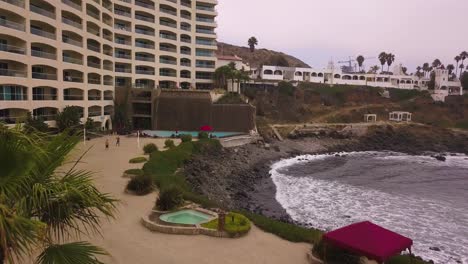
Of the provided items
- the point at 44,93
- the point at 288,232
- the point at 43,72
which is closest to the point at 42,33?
the point at 43,72

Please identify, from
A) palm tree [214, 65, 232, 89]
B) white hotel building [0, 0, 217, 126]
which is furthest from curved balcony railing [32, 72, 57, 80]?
palm tree [214, 65, 232, 89]

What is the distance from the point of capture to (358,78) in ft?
362

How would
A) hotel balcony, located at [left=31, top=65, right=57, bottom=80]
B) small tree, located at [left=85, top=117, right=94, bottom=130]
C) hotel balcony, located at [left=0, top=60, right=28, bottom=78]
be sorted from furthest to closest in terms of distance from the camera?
small tree, located at [left=85, top=117, right=94, bottom=130] → hotel balcony, located at [left=31, top=65, right=57, bottom=80] → hotel balcony, located at [left=0, top=60, right=28, bottom=78]

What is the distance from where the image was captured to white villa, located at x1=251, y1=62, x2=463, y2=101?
101812 mm

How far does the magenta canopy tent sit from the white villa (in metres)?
88.4

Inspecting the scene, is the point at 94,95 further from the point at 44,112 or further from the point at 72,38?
the point at 44,112

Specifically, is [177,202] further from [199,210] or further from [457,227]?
[457,227]

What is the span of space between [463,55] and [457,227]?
12042 centimetres

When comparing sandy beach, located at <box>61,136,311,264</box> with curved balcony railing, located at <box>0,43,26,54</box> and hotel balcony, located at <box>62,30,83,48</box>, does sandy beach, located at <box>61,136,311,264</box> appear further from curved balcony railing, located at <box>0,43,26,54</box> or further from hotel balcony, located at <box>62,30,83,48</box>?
hotel balcony, located at <box>62,30,83,48</box>

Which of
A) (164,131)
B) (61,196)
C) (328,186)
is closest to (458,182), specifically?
(328,186)

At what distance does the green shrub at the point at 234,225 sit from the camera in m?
16.0

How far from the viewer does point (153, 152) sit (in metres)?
35.2

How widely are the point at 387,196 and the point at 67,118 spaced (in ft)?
120

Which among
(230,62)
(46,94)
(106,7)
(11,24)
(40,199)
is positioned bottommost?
(40,199)
